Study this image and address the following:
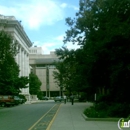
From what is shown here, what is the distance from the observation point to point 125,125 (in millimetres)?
14141

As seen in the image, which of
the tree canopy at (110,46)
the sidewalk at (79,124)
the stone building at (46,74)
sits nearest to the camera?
the sidewalk at (79,124)

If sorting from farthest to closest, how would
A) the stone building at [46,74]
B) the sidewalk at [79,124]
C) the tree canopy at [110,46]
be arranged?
the stone building at [46,74], the tree canopy at [110,46], the sidewalk at [79,124]

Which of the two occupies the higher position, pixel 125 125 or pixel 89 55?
pixel 89 55

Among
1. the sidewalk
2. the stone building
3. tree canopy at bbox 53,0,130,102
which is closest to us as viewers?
the sidewalk

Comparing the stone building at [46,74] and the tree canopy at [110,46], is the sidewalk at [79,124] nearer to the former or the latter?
the tree canopy at [110,46]

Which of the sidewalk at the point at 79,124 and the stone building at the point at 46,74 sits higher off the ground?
the stone building at the point at 46,74

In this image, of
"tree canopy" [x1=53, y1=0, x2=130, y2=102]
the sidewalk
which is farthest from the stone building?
the sidewalk

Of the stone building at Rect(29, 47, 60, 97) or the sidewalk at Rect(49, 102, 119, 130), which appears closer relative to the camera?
the sidewalk at Rect(49, 102, 119, 130)

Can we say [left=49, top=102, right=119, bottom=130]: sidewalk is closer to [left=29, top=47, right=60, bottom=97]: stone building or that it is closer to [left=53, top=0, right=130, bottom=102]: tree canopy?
[left=53, top=0, right=130, bottom=102]: tree canopy

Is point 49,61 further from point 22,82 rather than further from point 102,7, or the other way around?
point 102,7

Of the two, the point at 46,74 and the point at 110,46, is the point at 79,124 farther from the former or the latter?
the point at 46,74

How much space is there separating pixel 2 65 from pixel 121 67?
54.1ft

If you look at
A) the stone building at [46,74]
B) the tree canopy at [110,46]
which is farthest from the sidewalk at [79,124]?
the stone building at [46,74]

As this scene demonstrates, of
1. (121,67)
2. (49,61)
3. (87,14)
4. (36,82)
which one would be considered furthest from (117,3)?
(49,61)
